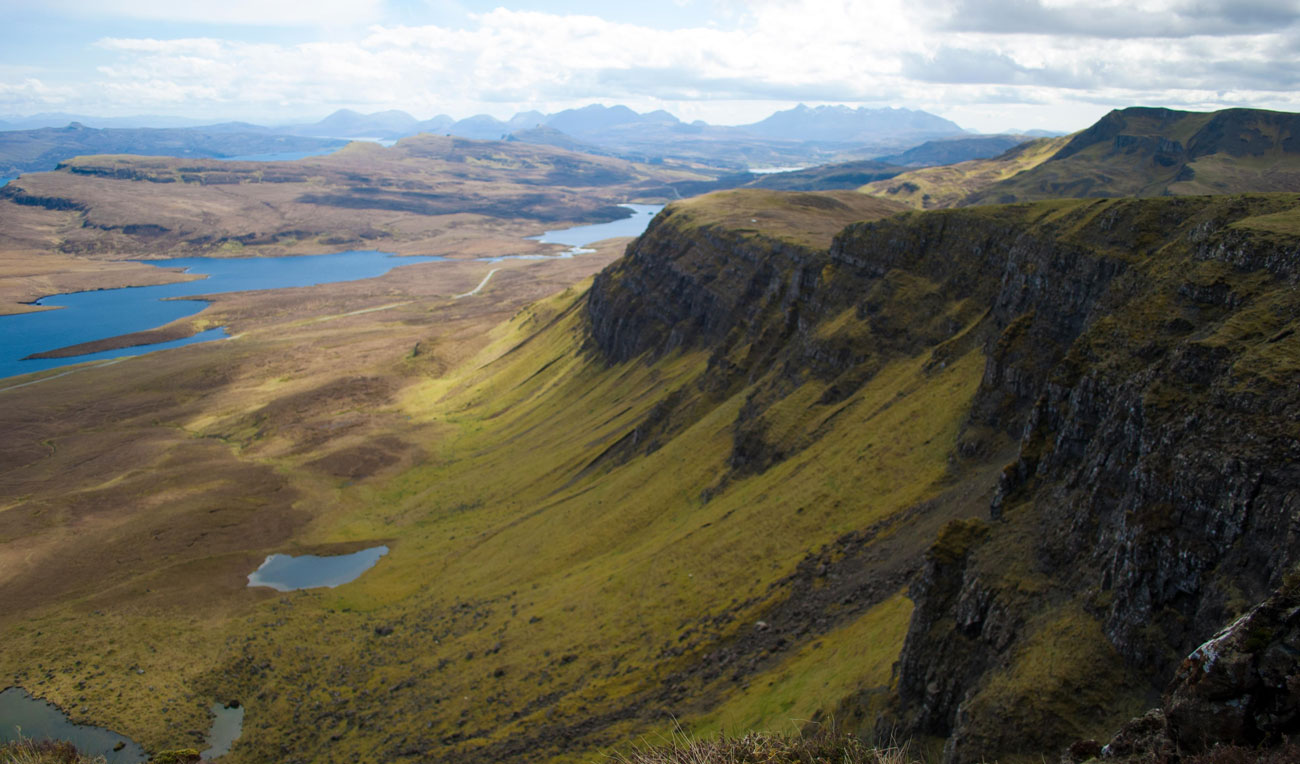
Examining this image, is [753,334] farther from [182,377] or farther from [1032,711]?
[182,377]

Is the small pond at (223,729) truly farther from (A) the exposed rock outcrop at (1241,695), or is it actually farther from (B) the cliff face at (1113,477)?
(A) the exposed rock outcrop at (1241,695)

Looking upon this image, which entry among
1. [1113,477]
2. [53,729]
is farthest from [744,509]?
[53,729]

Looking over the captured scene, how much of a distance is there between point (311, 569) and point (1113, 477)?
90.9 meters

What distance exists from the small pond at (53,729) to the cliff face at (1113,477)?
63.1m

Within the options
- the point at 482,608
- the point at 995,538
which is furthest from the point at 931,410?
the point at 482,608

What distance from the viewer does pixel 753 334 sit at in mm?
94625

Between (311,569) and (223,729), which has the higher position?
(311,569)

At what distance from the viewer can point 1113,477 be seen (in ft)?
97.7

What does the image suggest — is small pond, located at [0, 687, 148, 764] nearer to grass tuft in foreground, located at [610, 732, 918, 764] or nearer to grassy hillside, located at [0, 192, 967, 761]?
grassy hillside, located at [0, 192, 967, 761]

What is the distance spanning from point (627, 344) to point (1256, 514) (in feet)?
368

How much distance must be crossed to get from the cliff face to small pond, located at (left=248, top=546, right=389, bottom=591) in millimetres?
73826

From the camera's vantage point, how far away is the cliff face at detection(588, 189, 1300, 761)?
24.0 m

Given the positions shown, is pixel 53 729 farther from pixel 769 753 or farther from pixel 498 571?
pixel 769 753

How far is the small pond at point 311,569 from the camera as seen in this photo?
89.5 m
